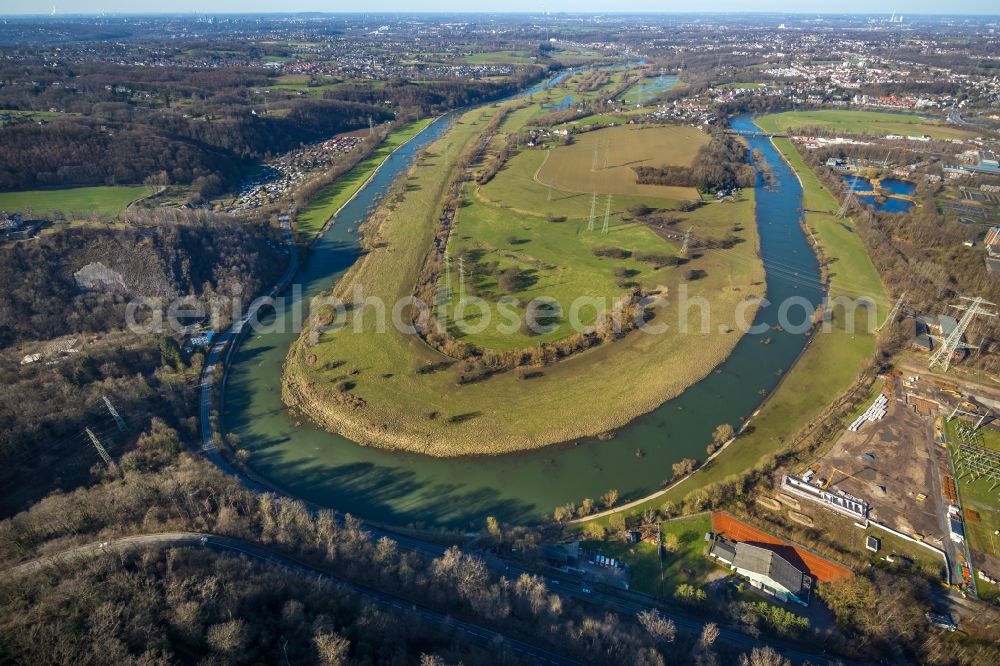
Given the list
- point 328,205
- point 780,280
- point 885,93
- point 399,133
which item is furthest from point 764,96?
point 328,205

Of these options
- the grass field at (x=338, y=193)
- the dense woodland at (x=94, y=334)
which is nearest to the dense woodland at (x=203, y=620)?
the dense woodland at (x=94, y=334)

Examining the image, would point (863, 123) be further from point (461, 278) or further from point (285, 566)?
point (285, 566)

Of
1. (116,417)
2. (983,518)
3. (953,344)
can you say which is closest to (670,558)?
(983,518)

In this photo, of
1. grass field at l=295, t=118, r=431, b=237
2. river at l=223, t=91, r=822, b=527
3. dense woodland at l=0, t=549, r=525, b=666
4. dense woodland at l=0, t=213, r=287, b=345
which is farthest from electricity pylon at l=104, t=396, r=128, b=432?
grass field at l=295, t=118, r=431, b=237

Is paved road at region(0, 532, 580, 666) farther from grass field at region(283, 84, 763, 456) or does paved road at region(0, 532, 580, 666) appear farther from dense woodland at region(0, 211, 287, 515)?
grass field at region(283, 84, 763, 456)

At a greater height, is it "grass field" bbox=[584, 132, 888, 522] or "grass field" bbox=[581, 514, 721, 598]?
"grass field" bbox=[584, 132, 888, 522]

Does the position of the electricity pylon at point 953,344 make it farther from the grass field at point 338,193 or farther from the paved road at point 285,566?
the grass field at point 338,193

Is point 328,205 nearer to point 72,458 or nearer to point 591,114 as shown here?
point 72,458
